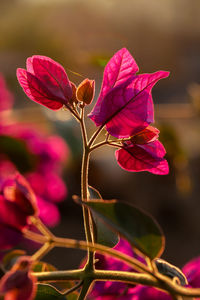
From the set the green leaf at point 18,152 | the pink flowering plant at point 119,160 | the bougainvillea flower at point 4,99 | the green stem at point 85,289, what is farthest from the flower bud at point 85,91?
the bougainvillea flower at point 4,99

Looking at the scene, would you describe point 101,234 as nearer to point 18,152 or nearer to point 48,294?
point 48,294

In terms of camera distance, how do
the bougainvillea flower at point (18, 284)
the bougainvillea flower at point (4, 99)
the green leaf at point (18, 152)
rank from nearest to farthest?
1. the bougainvillea flower at point (18, 284)
2. the green leaf at point (18, 152)
3. the bougainvillea flower at point (4, 99)

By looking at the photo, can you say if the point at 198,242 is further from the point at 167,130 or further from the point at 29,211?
the point at 29,211

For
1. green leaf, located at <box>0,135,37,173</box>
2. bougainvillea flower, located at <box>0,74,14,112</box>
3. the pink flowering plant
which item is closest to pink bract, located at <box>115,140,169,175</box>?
the pink flowering plant

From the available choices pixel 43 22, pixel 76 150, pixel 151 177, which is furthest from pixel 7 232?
pixel 43 22

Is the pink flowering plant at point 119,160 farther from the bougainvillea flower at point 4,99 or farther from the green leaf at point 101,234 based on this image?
the bougainvillea flower at point 4,99

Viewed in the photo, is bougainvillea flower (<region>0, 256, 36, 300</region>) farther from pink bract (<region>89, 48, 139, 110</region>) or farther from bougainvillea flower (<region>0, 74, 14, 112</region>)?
bougainvillea flower (<region>0, 74, 14, 112</region>)
